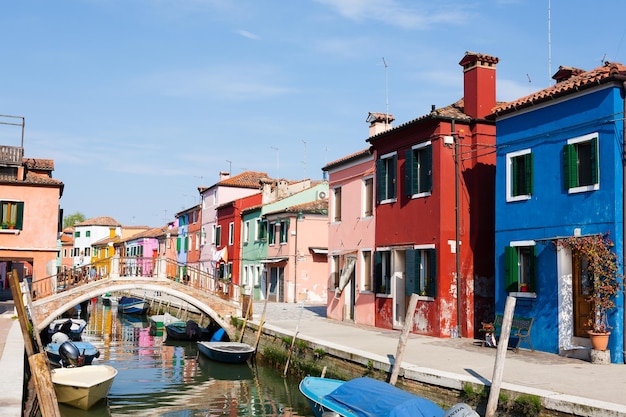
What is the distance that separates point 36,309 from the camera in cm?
2297

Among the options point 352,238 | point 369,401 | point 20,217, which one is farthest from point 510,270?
point 20,217

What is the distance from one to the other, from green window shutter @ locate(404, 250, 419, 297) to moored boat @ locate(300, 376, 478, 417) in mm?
7255

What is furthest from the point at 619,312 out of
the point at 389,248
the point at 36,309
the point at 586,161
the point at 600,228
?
the point at 36,309

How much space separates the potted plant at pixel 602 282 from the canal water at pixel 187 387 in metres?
6.29

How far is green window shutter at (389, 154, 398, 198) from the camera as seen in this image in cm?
2080

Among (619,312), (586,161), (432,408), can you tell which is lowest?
(432,408)

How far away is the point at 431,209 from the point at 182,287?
10.9m

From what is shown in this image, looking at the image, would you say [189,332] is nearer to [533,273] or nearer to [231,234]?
[231,234]

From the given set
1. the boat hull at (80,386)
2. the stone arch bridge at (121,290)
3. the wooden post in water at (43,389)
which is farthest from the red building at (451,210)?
the wooden post in water at (43,389)

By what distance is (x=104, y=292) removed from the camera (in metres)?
23.7

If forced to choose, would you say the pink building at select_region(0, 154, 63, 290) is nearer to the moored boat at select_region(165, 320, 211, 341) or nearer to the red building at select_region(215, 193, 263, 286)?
the moored boat at select_region(165, 320, 211, 341)

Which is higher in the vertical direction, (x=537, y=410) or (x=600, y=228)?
(x=600, y=228)

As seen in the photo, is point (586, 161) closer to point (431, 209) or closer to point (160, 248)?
point (431, 209)

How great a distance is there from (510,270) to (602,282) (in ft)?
9.27
